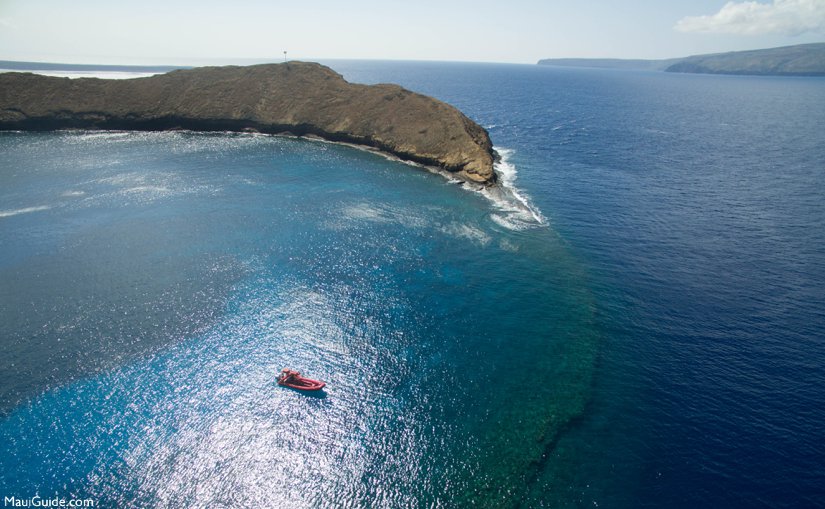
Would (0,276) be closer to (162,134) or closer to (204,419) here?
(204,419)

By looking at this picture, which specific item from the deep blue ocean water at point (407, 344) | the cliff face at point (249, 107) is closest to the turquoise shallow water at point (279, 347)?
the deep blue ocean water at point (407, 344)

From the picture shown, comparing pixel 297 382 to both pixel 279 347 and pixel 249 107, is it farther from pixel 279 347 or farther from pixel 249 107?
pixel 249 107

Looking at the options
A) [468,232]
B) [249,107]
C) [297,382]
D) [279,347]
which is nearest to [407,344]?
[297,382]

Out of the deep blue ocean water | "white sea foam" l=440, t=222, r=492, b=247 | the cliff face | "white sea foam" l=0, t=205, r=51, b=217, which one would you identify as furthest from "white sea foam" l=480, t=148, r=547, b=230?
Result: "white sea foam" l=0, t=205, r=51, b=217

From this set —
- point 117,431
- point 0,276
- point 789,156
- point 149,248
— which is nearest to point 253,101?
point 149,248

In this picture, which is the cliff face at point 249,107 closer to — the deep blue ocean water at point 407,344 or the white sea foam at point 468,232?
the deep blue ocean water at point 407,344
